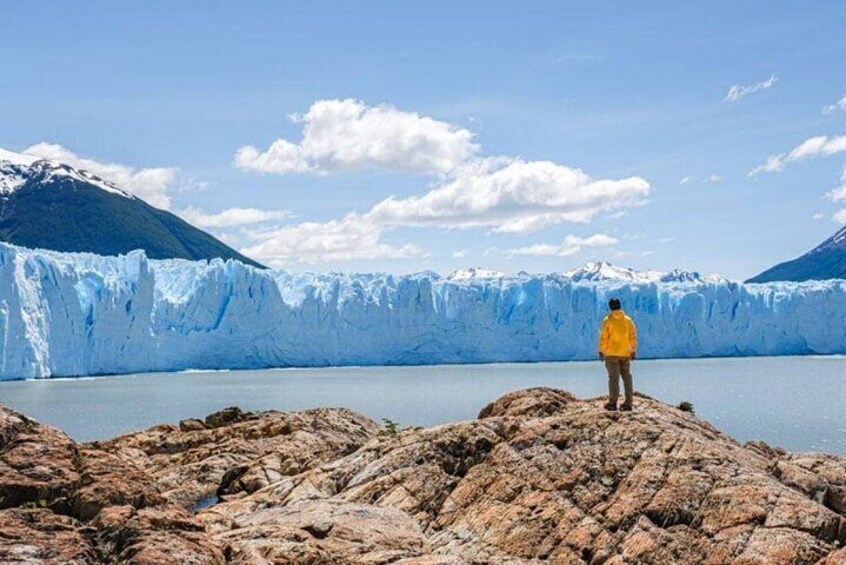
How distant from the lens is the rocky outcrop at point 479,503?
23.2 feet

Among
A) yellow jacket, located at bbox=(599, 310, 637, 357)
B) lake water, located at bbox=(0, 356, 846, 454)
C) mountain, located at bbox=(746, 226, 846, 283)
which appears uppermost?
mountain, located at bbox=(746, 226, 846, 283)

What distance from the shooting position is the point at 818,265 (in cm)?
15812

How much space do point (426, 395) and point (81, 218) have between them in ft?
339

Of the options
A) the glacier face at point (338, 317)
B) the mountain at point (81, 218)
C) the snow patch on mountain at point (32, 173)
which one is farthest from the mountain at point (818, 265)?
the snow patch on mountain at point (32, 173)

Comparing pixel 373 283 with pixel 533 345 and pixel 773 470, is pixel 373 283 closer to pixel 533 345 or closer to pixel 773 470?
pixel 533 345

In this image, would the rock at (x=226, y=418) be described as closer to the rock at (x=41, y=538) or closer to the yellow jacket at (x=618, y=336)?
the yellow jacket at (x=618, y=336)

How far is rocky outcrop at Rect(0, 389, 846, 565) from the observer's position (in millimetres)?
7070

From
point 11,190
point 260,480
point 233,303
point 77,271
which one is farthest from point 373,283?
point 11,190

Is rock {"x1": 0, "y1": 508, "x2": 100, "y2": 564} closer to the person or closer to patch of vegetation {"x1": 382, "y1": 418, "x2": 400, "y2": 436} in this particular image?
the person

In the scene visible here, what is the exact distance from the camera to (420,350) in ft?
239

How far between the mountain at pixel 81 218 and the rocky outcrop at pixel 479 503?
12546 centimetres

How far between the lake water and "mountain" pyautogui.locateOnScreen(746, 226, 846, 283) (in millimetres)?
80848

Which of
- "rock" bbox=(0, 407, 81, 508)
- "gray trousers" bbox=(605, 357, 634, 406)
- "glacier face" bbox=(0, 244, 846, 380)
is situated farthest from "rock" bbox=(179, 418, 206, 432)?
"glacier face" bbox=(0, 244, 846, 380)

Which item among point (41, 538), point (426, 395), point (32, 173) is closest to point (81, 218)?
point (32, 173)
